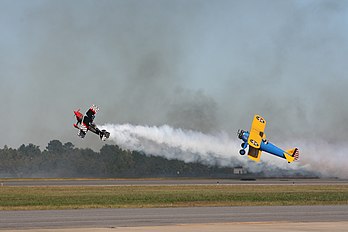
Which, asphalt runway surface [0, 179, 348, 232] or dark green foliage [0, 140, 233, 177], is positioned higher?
dark green foliage [0, 140, 233, 177]

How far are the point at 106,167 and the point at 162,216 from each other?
97.4 meters

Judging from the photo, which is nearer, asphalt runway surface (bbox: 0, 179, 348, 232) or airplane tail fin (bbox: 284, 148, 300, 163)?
asphalt runway surface (bbox: 0, 179, 348, 232)

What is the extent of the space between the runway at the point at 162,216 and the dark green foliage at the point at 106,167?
260ft

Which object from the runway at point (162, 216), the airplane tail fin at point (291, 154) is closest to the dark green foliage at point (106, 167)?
the airplane tail fin at point (291, 154)

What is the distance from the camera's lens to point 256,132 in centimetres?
10562

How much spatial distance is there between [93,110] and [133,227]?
5547cm

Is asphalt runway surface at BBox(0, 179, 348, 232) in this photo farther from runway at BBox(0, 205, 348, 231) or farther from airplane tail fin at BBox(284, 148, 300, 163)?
airplane tail fin at BBox(284, 148, 300, 163)

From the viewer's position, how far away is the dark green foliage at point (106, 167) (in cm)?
13399

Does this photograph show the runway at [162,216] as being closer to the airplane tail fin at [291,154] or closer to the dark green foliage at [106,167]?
the airplane tail fin at [291,154]

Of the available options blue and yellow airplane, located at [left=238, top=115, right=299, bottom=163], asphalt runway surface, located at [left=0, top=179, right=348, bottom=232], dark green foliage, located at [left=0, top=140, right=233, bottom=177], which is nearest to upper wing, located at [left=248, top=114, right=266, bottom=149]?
blue and yellow airplane, located at [left=238, top=115, right=299, bottom=163]

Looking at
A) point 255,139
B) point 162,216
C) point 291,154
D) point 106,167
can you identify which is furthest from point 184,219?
point 106,167

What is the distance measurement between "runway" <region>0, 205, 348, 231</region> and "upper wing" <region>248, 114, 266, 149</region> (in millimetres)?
51776

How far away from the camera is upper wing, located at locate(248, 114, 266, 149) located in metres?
105

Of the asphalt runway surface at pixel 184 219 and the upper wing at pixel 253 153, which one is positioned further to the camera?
the upper wing at pixel 253 153
